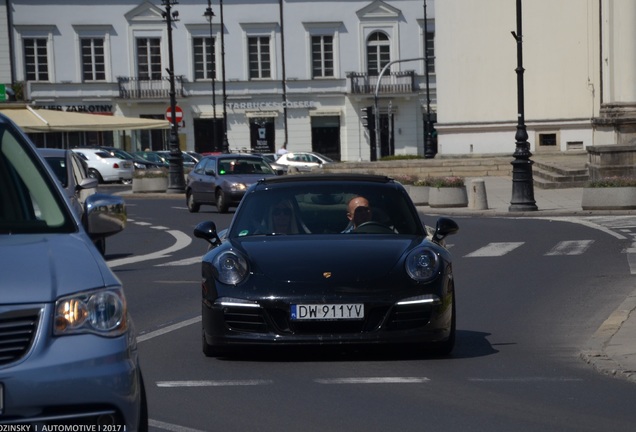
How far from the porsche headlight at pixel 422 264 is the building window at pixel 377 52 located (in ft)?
241

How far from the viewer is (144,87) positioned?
8231cm

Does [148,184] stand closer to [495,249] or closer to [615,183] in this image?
[615,183]

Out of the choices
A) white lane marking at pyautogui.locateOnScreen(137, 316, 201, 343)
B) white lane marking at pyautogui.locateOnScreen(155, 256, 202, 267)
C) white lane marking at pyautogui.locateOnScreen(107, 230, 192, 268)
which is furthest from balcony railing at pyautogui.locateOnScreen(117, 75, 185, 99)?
white lane marking at pyautogui.locateOnScreen(137, 316, 201, 343)

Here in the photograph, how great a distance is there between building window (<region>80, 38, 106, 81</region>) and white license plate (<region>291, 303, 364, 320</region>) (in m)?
73.9

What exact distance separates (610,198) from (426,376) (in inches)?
916

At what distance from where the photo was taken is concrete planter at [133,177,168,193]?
52156 millimetres

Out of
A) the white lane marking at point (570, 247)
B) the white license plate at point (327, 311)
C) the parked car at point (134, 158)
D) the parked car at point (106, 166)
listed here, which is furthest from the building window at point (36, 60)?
the white license plate at point (327, 311)

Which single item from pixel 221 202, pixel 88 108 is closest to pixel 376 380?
pixel 221 202

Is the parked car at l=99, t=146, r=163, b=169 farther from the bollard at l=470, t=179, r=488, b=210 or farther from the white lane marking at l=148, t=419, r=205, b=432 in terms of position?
the white lane marking at l=148, t=419, r=205, b=432

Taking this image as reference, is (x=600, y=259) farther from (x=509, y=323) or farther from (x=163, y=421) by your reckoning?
(x=163, y=421)

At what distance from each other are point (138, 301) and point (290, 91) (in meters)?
68.0

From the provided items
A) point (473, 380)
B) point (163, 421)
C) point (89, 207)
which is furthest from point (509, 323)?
point (89, 207)

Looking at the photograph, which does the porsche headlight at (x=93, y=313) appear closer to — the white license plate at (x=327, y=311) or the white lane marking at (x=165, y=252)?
the white license plate at (x=327, y=311)

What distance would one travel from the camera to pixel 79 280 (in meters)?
5.53
